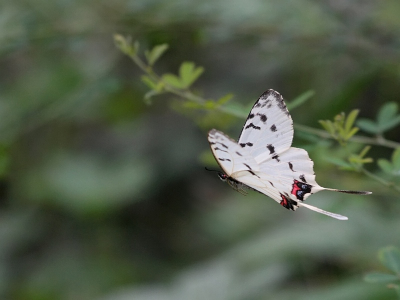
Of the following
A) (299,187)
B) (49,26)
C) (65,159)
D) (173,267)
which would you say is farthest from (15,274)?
(299,187)

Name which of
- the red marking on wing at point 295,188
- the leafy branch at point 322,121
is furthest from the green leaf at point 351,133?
the red marking on wing at point 295,188

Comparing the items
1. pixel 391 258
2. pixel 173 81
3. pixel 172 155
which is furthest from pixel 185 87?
pixel 172 155

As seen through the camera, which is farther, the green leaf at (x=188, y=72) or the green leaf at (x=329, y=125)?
the green leaf at (x=188, y=72)

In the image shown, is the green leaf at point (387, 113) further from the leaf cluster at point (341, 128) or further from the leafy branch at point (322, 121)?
the leaf cluster at point (341, 128)

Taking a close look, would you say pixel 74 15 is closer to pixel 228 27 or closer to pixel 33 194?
pixel 228 27

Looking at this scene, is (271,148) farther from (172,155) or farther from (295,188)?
(172,155)

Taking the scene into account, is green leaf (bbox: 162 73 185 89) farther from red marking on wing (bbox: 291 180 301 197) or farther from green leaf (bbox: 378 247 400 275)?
green leaf (bbox: 378 247 400 275)
